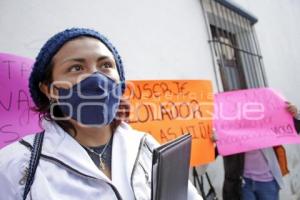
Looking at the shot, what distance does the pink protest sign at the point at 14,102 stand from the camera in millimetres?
1268

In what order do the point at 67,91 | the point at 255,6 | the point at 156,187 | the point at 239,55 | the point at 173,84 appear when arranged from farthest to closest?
the point at 255,6, the point at 239,55, the point at 173,84, the point at 67,91, the point at 156,187

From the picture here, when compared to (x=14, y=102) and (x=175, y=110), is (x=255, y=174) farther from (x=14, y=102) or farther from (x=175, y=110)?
(x=14, y=102)

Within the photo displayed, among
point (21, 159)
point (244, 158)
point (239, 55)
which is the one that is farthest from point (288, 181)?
point (21, 159)

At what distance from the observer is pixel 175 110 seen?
2.08 m

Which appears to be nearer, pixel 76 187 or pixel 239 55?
pixel 76 187

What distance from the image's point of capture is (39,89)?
45.0 inches

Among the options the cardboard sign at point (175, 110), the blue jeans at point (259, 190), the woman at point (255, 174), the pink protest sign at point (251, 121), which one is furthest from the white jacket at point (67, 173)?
the blue jeans at point (259, 190)

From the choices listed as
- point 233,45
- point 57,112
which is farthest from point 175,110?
point 233,45

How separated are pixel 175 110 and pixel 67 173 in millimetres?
1221

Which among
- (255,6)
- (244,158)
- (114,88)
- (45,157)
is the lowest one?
(244,158)

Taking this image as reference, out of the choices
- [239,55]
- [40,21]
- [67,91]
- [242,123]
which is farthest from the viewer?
[239,55]

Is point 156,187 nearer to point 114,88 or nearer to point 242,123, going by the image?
point 114,88

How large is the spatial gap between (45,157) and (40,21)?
980 millimetres

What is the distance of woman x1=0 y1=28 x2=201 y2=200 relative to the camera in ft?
2.94
